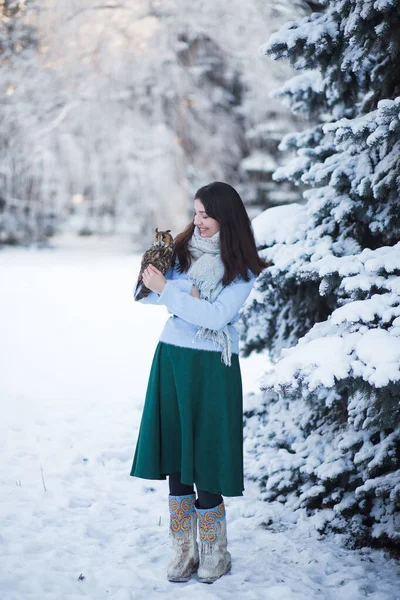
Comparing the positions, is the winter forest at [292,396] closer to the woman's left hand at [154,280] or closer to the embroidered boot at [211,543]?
the embroidered boot at [211,543]

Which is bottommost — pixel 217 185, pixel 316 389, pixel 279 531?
pixel 279 531

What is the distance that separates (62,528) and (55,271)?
9823mm

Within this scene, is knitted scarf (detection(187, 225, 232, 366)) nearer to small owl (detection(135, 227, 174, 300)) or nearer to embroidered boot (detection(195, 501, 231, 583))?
small owl (detection(135, 227, 174, 300))

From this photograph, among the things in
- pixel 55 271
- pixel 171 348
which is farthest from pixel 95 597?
pixel 55 271

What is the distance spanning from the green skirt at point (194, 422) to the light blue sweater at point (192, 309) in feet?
0.14

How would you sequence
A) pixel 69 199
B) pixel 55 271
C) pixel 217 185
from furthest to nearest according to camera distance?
pixel 69 199
pixel 55 271
pixel 217 185

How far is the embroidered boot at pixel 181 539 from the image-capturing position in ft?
8.76

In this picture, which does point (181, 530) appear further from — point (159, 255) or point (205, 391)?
point (159, 255)

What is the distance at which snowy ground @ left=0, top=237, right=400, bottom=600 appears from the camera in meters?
2.60

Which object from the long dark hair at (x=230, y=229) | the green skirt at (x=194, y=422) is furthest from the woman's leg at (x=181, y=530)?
the long dark hair at (x=230, y=229)

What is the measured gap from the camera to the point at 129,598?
2.48m

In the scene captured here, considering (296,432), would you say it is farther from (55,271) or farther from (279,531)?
(55,271)

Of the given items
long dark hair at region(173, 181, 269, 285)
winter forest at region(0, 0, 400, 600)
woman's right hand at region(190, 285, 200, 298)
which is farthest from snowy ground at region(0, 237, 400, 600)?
long dark hair at region(173, 181, 269, 285)

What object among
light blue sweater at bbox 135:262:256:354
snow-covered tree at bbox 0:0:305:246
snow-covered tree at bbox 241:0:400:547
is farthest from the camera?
snow-covered tree at bbox 0:0:305:246
